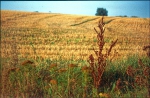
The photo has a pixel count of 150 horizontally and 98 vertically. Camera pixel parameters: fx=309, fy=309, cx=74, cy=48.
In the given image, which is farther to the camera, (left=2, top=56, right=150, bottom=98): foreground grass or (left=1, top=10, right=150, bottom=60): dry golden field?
(left=1, top=10, right=150, bottom=60): dry golden field

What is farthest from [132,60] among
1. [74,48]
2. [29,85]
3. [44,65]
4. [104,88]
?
[74,48]

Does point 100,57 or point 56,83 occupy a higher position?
point 100,57

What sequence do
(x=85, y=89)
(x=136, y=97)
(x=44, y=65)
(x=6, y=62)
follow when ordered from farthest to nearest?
(x=44, y=65) → (x=6, y=62) → (x=85, y=89) → (x=136, y=97)

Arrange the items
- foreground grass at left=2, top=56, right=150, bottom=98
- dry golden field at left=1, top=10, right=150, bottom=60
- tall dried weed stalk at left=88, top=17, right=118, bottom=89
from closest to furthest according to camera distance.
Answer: tall dried weed stalk at left=88, top=17, right=118, bottom=89
foreground grass at left=2, top=56, right=150, bottom=98
dry golden field at left=1, top=10, right=150, bottom=60

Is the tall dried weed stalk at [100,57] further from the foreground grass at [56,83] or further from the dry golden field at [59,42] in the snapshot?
the foreground grass at [56,83]

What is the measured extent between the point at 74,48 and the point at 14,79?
7780 mm

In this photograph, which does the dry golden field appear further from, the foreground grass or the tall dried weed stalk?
the foreground grass

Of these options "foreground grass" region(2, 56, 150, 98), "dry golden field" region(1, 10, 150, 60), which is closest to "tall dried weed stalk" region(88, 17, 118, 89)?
"dry golden field" region(1, 10, 150, 60)

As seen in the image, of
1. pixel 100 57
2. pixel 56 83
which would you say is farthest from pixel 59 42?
pixel 100 57

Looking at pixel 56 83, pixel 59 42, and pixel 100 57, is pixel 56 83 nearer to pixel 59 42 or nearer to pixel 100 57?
pixel 100 57

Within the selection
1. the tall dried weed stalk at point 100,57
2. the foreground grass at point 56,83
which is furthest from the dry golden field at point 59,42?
the foreground grass at point 56,83

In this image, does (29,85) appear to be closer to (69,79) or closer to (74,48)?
(69,79)

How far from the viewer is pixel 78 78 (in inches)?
250

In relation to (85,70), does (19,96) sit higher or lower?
lower
